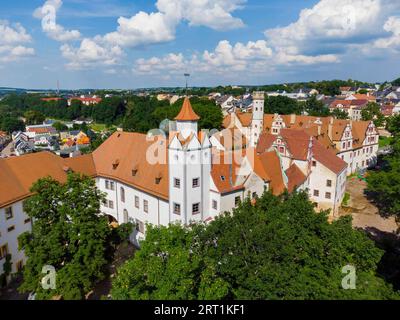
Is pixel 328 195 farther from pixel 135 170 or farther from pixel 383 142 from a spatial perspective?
pixel 383 142

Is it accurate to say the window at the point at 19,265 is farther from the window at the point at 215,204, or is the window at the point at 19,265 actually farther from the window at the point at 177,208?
the window at the point at 215,204

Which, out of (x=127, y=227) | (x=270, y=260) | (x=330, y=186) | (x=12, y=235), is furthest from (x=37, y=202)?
(x=330, y=186)

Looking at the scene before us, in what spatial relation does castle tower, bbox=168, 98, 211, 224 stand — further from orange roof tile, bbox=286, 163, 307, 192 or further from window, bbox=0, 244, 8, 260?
window, bbox=0, 244, 8, 260

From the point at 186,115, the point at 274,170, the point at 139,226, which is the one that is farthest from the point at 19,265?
the point at 274,170

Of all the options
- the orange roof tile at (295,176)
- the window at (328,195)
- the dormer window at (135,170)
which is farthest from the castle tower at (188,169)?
the window at (328,195)

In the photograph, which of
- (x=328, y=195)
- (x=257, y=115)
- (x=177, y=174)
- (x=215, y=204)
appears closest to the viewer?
(x=177, y=174)

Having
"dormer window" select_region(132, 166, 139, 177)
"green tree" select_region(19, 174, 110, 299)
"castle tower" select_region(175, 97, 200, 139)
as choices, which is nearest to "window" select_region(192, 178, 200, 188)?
"castle tower" select_region(175, 97, 200, 139)
